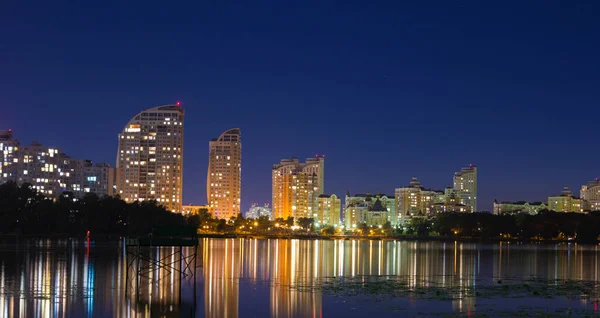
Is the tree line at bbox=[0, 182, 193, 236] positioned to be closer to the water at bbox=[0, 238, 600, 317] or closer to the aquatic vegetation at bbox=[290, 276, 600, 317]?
the water at bbox=[0, 238, 600, 317]

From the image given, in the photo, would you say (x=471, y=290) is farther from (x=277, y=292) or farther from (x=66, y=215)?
(x=66, y=215)

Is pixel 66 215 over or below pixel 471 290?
over

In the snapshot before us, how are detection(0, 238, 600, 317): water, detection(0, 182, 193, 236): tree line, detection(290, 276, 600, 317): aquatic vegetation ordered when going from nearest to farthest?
1. detection(0, 238, 600, 317): water
2. detection(290, 276, 600, 317): aquatic vegetation
3. detection(0, 182, 193, 236): tree line

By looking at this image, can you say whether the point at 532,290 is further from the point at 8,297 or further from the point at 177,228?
the point at 8,297

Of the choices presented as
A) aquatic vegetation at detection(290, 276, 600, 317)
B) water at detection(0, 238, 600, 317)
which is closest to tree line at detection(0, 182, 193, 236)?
water at detection(0, 238, 600, 317)

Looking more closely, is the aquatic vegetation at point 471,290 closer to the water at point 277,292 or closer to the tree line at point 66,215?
the water at point 277,292

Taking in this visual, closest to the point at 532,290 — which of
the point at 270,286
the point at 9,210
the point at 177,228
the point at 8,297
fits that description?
the point at 270,286

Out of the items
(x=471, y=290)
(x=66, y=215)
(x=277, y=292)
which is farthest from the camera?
(x=66, y=215)

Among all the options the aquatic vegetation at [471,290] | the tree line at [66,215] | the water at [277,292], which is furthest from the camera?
the tree line at [66,215]

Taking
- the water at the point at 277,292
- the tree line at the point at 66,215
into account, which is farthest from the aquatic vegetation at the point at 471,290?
the tree line at the point at 66,215

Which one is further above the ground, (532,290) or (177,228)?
(177,228)

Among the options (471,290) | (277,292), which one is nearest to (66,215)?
(277,292)

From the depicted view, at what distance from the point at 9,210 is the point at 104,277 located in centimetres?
8150

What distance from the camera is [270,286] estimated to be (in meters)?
52.2
